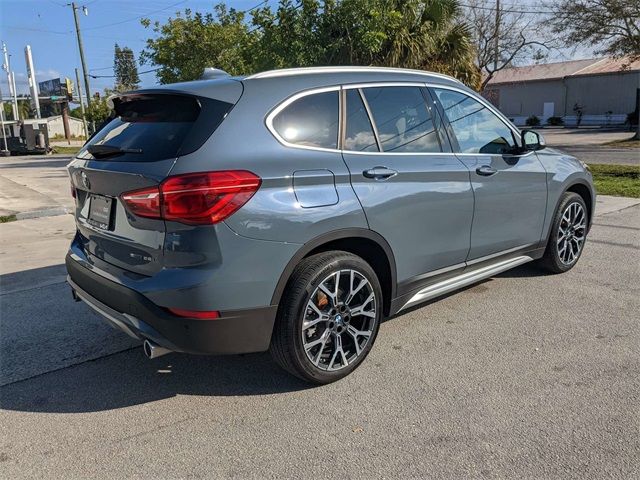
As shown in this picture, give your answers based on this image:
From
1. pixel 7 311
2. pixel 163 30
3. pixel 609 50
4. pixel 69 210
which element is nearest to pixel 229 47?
pixel 163 30

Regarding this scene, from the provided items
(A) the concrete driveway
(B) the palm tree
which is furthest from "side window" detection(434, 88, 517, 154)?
(B) the palm tree

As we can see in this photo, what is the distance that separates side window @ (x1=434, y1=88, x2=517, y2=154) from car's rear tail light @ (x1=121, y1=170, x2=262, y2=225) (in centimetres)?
202

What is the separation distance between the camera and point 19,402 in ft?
10.6

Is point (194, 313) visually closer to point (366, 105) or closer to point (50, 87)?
point (366, 105)

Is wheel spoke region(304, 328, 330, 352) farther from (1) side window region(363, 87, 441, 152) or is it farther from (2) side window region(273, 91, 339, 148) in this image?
(1) side window region(363, 87, 441, 152)

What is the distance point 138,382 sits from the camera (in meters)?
3.44

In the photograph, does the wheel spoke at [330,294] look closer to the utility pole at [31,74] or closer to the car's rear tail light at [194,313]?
the car's rear tail light at [194,313]

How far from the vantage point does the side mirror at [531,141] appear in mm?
4602

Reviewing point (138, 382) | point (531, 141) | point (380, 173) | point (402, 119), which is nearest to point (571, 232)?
point (531, 141)

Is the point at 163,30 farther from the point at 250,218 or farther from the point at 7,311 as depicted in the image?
the point at 250,218

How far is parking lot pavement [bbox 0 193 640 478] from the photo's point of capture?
2.61 meters

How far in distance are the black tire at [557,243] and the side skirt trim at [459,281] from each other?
16.5 inches

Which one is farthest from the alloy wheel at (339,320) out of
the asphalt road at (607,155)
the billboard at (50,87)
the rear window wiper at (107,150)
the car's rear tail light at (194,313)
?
the billboard at (50,87)

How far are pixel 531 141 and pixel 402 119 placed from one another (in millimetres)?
1535
